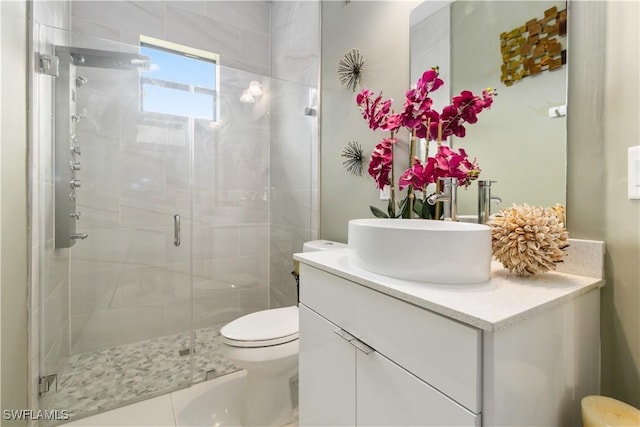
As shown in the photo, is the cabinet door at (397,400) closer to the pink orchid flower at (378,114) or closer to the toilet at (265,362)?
the toilet at (265,362)

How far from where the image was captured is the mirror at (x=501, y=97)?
857mm

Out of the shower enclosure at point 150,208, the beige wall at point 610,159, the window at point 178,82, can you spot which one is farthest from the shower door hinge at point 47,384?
the beige wall at point 610,159

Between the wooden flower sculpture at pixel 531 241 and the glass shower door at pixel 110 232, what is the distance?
182cm

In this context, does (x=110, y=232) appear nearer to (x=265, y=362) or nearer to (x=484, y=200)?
(x=265, y=362)

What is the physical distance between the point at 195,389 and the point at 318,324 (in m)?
1.21

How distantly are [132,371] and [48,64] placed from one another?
1706 millimetres

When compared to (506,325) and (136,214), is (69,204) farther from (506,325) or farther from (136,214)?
(506,325)

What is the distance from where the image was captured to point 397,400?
2.16 feet

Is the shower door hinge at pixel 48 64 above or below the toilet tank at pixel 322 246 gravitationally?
above

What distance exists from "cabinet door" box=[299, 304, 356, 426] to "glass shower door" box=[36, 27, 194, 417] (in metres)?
1.08

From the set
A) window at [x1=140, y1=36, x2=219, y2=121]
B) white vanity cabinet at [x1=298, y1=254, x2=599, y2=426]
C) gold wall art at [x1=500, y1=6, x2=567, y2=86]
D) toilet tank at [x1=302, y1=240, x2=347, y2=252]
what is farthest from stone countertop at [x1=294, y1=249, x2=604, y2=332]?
window at [x1=140, y1=36, x2=219, y2=121]

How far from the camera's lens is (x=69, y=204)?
1688 millimetres

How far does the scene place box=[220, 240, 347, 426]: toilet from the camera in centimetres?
130

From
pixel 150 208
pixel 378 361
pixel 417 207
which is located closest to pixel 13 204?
pixel 150 208
